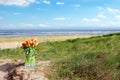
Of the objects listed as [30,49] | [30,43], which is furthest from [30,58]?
[30,43]

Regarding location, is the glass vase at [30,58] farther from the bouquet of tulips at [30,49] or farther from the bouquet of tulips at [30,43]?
the bouquet of tulips at [30,43]

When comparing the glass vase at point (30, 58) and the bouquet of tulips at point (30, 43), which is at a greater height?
the bouquet of tulips at point (30, 43)

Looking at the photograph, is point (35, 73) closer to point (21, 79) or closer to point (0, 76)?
point (21, 79)

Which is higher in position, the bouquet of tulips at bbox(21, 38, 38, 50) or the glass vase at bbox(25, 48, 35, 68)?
the bouquet of tulips at bbox(21, 38, 38, 50)

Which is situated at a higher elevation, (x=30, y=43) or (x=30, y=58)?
(x=30, y=43)

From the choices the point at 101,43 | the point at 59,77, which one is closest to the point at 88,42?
the point at 101,43

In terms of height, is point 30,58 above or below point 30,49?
below

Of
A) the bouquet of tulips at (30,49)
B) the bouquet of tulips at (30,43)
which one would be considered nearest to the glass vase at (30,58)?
the bouquet of tulips at (30,49)

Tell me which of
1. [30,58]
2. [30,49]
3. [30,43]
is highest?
[30,43]

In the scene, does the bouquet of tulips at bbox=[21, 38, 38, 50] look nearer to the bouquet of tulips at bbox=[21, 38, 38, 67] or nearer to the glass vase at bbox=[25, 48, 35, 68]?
the bouquet of tulips at bbox=[21, 38, 38, 67]

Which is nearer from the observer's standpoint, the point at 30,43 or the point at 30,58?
the point at 30,43

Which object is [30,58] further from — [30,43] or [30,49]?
[30,43]

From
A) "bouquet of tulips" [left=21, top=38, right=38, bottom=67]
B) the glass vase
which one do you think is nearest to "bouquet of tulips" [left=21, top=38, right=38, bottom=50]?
"bouquet of tulips" [left=21, top=38, right=38, bottom=67]

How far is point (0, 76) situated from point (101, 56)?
3816mm
